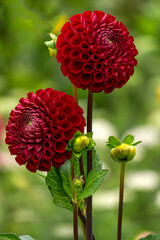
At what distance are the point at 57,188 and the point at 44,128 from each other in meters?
0.08

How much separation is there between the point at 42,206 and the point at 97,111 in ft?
1.89

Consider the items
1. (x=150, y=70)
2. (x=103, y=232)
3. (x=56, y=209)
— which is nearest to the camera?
(x=103, y=232)

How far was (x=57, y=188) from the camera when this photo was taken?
1.40 feet

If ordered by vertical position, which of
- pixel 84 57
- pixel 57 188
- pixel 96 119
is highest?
pixel 96 119

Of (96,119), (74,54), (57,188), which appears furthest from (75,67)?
(96,119)

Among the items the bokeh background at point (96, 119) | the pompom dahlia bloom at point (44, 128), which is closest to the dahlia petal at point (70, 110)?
the pompom dahlia bloom at point (44, 128)

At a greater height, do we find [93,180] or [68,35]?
[68,35]

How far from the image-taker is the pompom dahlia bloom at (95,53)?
14.9 inches

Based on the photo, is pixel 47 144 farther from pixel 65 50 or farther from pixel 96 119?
pixel 96 119

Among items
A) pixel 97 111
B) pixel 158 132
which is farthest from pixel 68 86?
pixel 158 132

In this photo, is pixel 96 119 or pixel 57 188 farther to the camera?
pixel 96 119

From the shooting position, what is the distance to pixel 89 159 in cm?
40

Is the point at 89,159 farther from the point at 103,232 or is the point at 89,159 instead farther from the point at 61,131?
the point at 103,232

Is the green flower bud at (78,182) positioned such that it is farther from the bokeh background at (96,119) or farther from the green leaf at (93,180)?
the bokeh background at (96,119)
